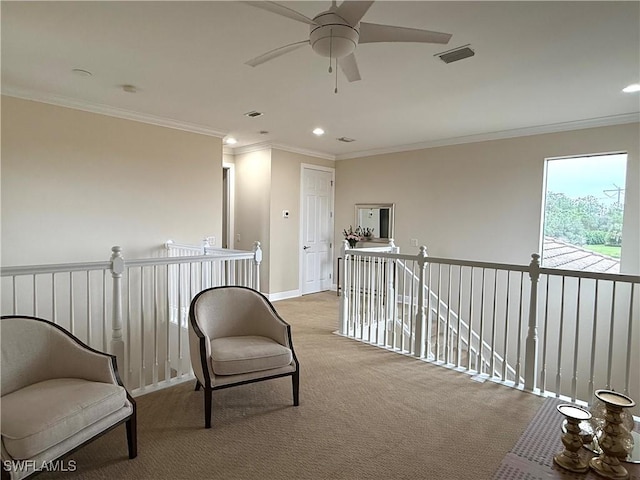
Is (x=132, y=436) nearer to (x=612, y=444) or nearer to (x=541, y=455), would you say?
(x=541, y=455)

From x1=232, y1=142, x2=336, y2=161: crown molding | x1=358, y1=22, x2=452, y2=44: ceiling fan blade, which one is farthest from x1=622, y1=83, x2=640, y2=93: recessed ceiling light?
x1=232, y1=142, x2=336, y2=161: crown molding

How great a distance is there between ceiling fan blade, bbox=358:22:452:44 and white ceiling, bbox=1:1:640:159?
464 millimetres

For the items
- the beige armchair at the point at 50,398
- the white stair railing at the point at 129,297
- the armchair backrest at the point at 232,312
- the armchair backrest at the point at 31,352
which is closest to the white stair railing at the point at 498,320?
the white stair railing at the point at 129,297

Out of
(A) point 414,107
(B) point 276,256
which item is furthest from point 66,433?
(B) point 276,256

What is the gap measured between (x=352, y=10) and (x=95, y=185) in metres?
3.90

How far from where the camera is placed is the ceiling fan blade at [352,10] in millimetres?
1808

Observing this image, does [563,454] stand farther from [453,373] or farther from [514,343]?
[514,343]

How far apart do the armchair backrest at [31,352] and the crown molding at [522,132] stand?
5.55 meters

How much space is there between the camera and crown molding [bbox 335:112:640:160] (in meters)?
4.52

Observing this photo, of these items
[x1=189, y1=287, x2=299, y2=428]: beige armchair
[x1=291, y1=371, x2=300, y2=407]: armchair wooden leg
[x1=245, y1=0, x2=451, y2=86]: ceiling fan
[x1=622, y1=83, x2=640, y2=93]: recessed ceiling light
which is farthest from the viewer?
[x1=622, y1=83, x2=640, y2=93]: recessed ceiling light

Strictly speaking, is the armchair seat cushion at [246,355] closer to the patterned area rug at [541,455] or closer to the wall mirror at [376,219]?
the patterned area rug at [541,455]

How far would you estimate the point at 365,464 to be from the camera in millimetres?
2162

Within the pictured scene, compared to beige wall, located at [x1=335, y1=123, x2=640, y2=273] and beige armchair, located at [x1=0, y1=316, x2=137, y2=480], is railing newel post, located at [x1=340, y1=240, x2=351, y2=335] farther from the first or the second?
beige armchair, located at [x1=0, y1=316, x2=137, y2=480]

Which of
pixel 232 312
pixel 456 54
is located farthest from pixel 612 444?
Answer: pixel 456 54
